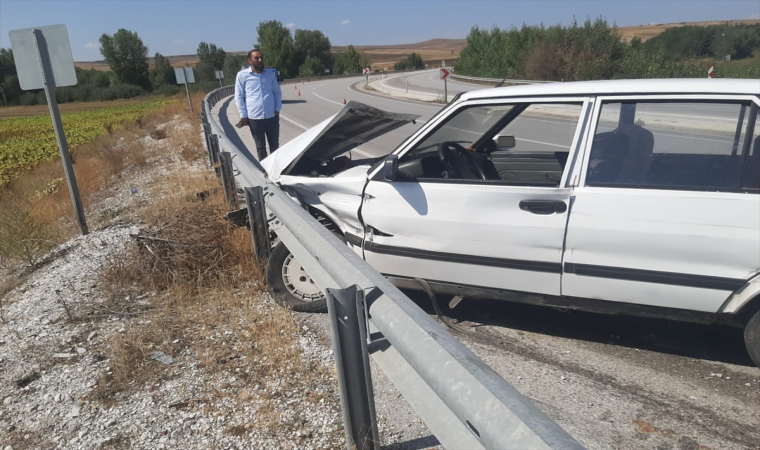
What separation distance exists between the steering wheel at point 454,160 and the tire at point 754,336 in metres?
1.92

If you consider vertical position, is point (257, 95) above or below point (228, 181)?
above

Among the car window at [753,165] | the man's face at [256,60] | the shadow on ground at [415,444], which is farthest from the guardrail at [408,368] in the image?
the man's face at [256,60]

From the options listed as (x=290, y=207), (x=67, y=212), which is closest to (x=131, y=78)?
(x=67, y=212)

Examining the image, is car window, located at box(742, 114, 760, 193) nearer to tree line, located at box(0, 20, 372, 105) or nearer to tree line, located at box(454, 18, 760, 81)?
tree line, located at box(454, 18, 760, 81)

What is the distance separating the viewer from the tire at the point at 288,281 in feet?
14.4

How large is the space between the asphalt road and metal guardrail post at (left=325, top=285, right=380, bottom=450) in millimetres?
437

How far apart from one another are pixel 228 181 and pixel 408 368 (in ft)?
16.5

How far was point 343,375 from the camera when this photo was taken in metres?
2.29

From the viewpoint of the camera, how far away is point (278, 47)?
320 feet

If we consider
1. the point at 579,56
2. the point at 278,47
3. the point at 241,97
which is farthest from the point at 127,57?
the point at 241,97

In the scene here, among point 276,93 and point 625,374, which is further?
point 276,93

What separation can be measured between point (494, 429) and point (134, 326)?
11.1 feet

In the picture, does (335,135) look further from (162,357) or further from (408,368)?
(408,368)

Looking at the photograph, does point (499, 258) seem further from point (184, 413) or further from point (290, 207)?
point (184, 413)
